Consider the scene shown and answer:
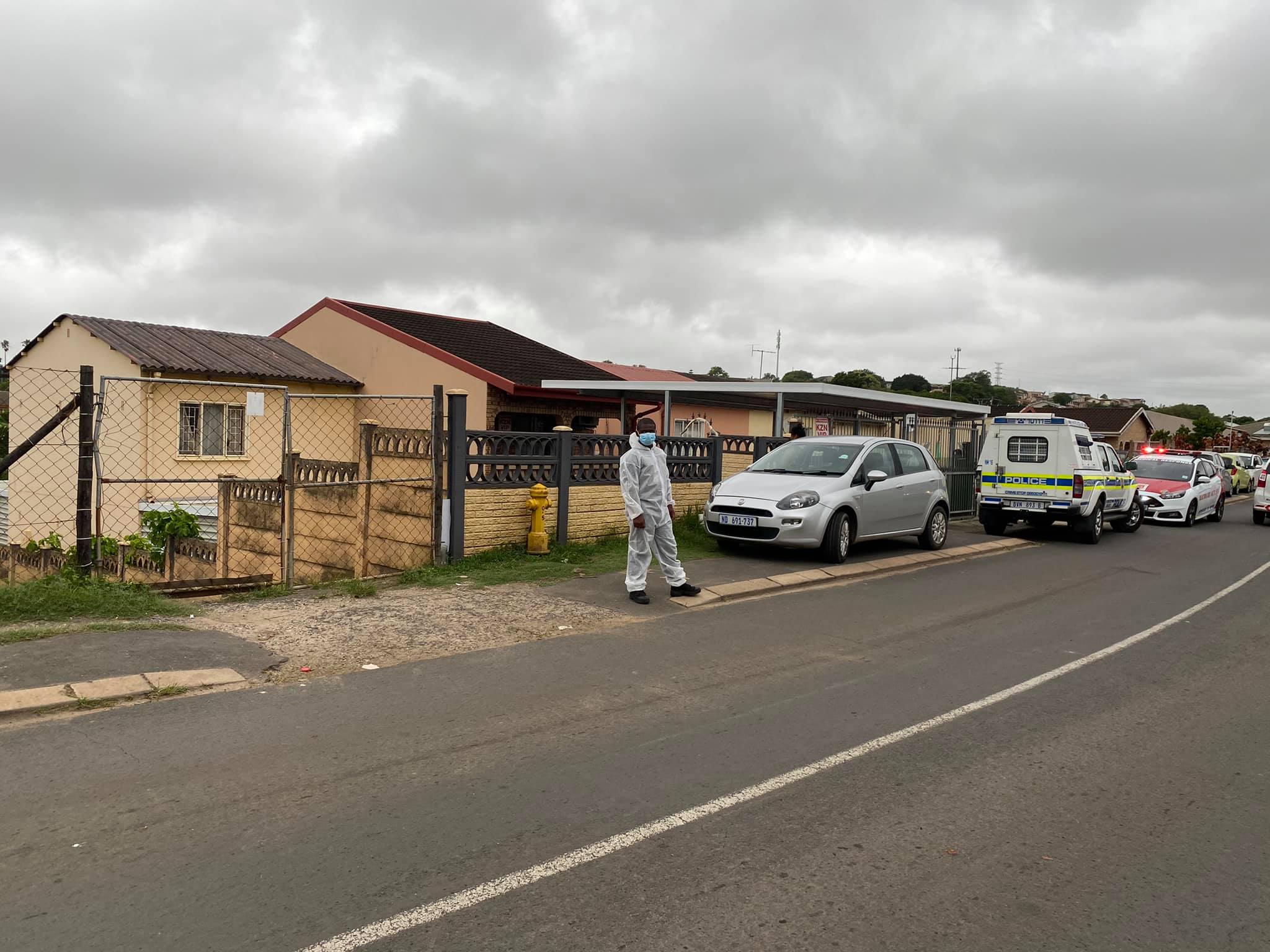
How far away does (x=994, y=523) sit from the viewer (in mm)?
17641

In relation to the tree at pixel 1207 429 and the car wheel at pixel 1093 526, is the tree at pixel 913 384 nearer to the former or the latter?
the tree at pixel 1207 429

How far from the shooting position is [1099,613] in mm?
9867

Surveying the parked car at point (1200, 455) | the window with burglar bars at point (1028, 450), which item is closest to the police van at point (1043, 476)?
the window with burglar bars at point (1028, 450)

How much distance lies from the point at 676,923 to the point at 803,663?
4.11m

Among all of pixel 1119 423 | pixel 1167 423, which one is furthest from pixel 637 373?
pixel 1167 423

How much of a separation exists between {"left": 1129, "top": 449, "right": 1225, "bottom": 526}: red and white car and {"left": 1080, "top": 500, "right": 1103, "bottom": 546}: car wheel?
422 cm

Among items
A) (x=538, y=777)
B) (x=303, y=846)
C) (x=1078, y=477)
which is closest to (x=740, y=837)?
(x=538, y=777)

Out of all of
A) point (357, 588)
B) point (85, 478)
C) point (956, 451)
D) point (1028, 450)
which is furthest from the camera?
point (956, 451)

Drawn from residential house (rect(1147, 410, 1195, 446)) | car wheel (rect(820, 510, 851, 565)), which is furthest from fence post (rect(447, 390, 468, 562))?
residential house (rect(1147, 410, 1195, 446))

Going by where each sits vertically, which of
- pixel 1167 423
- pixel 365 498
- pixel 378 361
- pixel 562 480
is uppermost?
pixel 1167 423

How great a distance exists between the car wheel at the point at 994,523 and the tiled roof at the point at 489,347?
9.63 m

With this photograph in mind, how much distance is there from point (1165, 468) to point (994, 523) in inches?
329

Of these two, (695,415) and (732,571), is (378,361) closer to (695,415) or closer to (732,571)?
(695,415)

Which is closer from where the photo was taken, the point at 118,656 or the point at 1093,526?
the point at 118,656
